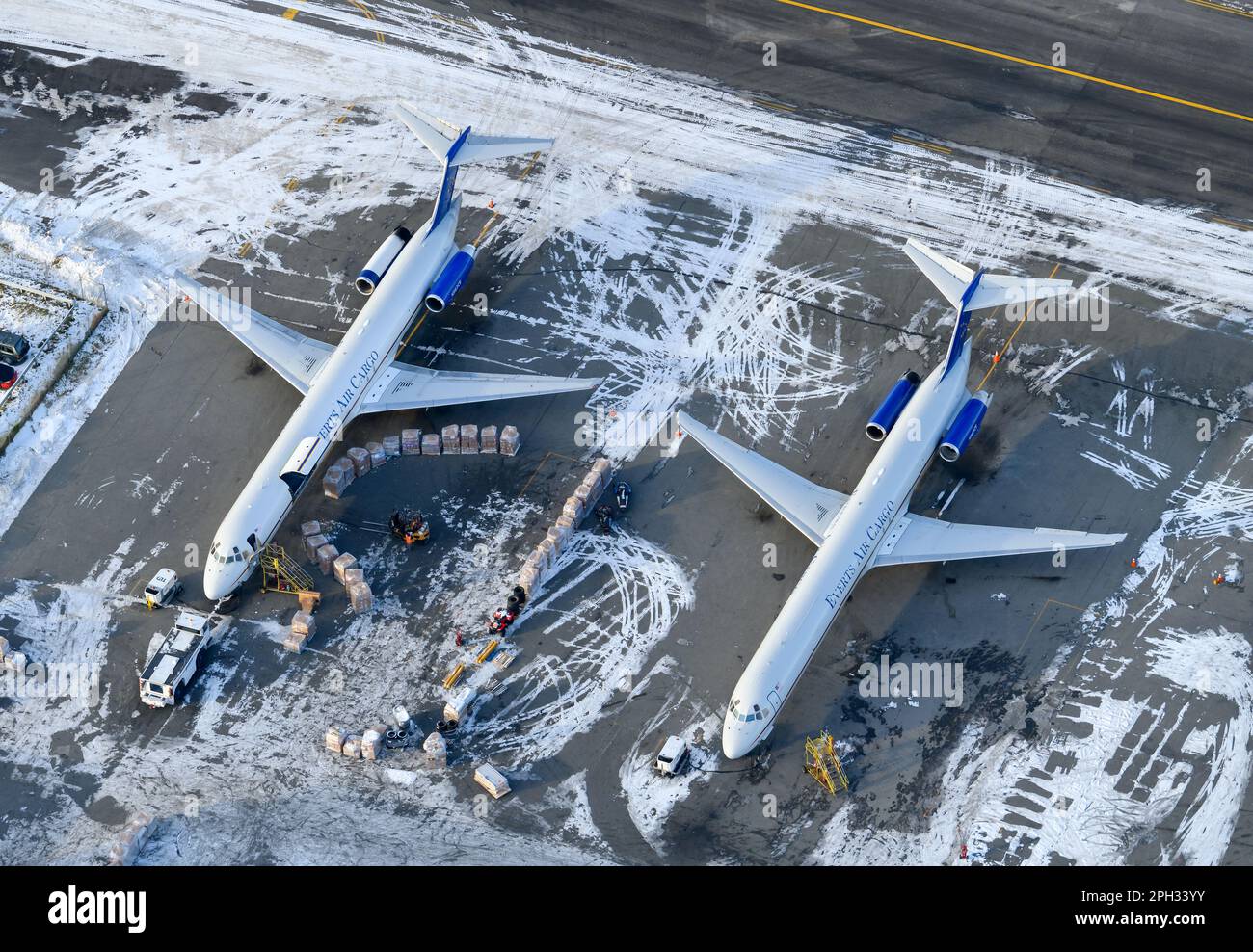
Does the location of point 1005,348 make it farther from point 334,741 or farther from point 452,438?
point 334,741

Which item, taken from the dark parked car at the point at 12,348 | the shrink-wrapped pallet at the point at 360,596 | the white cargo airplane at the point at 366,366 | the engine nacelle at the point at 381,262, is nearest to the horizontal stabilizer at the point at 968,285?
the white cargo airplane at the point at 366,366

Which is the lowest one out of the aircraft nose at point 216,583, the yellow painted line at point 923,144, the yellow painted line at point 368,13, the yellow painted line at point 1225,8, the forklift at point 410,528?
the aircraft nose at point 216,583

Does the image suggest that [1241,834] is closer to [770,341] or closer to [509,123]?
[770,341]

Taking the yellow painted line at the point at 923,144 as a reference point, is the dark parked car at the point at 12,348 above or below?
below

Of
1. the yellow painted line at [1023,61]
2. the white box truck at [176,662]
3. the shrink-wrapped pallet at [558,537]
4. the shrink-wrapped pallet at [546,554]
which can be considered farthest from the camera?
the yellow painted line at [1023,61]

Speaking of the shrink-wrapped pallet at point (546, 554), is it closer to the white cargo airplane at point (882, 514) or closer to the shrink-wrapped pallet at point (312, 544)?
the white cargo airplane at point (882, 514)

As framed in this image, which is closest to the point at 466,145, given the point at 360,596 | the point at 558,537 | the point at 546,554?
the point at 558,537

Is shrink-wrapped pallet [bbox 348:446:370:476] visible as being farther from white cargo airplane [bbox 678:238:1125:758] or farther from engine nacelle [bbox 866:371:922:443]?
engine nacelle [bbox 866:371:922:443]

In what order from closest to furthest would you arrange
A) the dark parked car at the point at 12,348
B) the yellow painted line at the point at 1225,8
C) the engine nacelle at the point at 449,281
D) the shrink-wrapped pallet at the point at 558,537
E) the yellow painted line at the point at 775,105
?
1. the shrink-wrapped pallet at the point at 558,537
2. the engine nacelle at the point at 449,281
3. the dark parked car at the point at 12,348
4. the yellow painted line at the point at 775,105
5. the yellow painted line at the point at 1225,8

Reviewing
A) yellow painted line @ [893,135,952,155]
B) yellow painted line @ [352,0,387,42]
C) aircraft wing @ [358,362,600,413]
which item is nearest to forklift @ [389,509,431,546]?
aircraft wing @ [358,362,600,413]

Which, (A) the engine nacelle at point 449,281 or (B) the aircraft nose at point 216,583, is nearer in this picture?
(B) the aircraft nose at point 216,583
